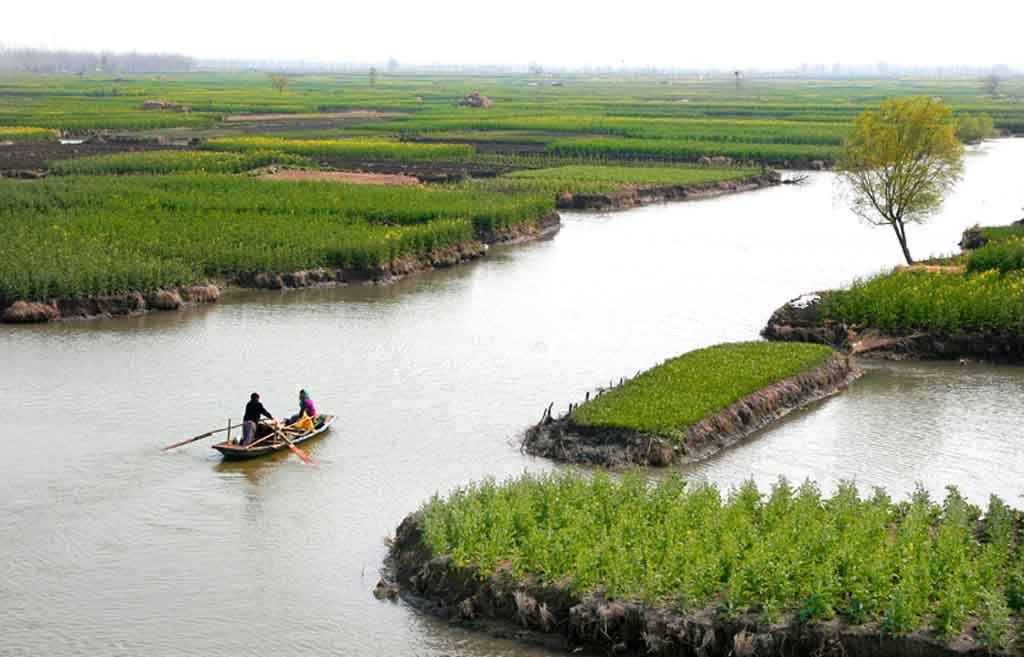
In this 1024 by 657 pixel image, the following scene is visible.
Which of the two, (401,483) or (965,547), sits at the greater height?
(965,547)

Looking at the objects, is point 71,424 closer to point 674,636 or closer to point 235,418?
point 235,418

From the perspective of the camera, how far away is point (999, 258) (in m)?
31.4

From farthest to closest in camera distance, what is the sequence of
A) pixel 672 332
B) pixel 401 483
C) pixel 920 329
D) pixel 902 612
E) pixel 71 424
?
pixel 672 332 < pixel 920 329 < pixel 71 424 < pixel 401 483 < pixel 902 612

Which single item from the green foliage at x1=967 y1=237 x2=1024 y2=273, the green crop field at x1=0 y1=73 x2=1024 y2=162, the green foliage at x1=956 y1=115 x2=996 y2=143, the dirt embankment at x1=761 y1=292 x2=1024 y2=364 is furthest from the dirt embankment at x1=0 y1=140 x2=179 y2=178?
the green foliage at x1=956 y1=115 x2=996 y2=143

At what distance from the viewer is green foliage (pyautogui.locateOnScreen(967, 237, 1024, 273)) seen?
31.1 meters

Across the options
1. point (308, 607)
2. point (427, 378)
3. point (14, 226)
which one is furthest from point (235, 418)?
point (14, 226)

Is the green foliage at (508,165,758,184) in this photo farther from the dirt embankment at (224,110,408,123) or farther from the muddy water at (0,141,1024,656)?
the dirt embankment at (224,110,408,123)

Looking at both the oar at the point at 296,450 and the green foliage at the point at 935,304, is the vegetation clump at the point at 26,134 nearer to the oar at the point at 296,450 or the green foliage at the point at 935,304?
the green foliage at the point at 935,304

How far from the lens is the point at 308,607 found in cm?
1512

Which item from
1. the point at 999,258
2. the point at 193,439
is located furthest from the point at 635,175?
the point at 193,439

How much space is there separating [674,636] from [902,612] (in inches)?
83.1

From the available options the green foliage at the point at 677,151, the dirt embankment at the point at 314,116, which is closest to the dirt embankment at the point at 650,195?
the green foliage at the point at 677,151

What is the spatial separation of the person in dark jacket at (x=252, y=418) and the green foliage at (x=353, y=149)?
46.8 meters

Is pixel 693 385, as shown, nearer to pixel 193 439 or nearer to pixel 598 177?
pixel 193 439
